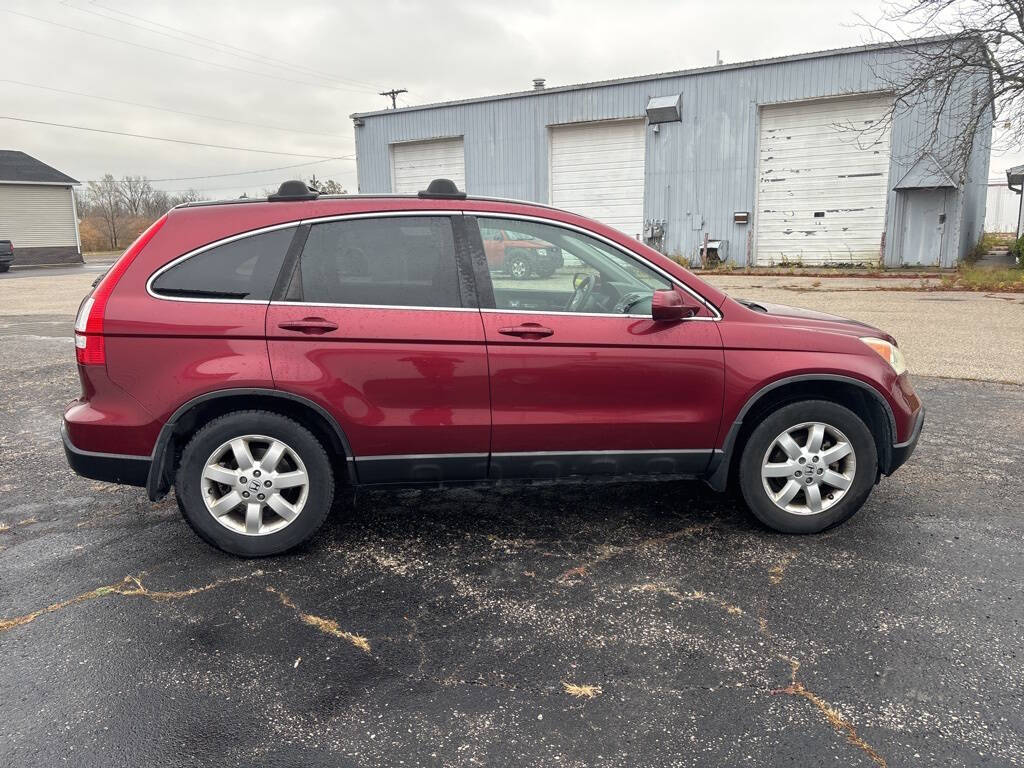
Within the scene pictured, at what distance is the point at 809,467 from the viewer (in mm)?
3902

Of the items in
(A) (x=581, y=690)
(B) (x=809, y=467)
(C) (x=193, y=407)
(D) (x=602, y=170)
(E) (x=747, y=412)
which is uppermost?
(D) (x=602, y=170)

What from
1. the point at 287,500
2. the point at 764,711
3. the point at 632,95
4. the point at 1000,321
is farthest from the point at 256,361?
the point at 632,95

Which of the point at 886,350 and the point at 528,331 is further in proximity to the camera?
the point at 886,350

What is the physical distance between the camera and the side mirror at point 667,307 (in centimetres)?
368

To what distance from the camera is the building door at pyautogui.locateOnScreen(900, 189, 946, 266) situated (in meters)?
22.4

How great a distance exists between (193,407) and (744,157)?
24.0m

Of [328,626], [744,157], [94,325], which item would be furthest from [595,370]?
[744,157]

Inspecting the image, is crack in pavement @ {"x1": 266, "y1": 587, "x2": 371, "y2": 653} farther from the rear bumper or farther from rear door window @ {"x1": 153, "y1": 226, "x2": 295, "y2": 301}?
rear door window @ {"x1": 153, "y1": 226, "x2": 295, "y2": 301}

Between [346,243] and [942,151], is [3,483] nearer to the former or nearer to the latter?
[346,243]

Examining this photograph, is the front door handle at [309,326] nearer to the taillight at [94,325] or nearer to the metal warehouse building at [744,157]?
the taillight at [94,325]

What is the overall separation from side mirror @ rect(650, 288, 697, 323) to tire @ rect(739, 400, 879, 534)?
0.74 m

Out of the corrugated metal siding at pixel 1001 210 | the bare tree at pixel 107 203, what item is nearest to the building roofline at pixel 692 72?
the corrugated metal siding at pixel 1001 210

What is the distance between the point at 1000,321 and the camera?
12078 mm

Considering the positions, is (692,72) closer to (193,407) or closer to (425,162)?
(425,162)
